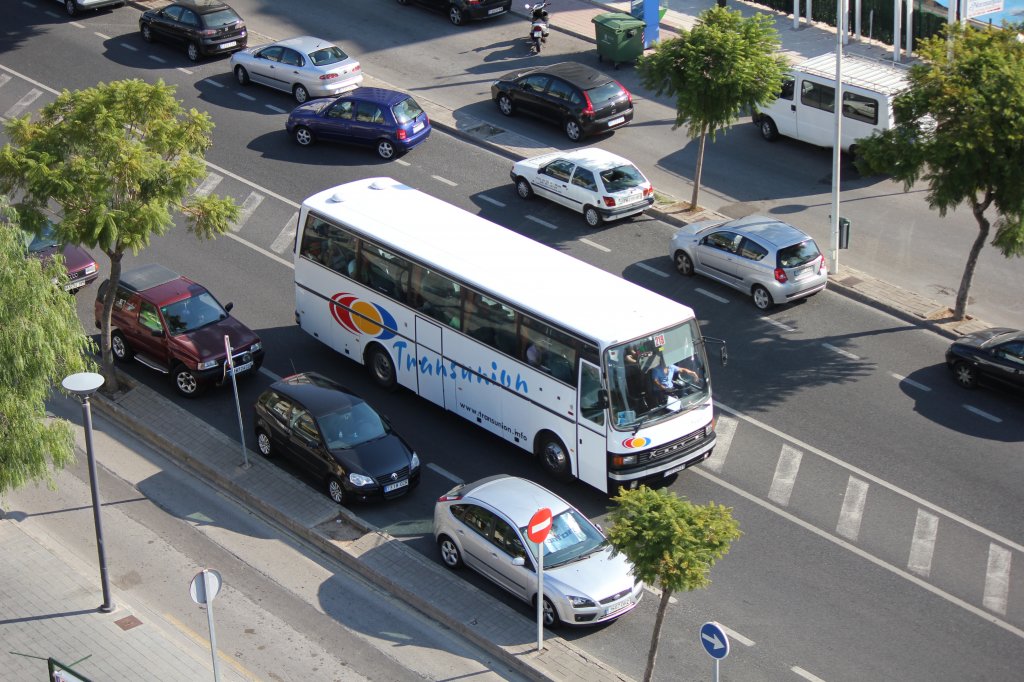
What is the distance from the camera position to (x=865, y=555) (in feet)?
65.9

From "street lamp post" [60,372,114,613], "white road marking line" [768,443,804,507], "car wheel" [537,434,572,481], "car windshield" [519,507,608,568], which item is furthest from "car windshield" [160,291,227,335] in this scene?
"white road marking line" [768,443,804,507]

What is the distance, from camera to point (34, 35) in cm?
4094

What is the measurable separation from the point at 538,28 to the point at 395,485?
71.8 ft

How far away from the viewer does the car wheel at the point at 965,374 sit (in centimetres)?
2408

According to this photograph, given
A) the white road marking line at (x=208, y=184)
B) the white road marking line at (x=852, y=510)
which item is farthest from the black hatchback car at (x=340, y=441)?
the white road marking line at (x=208, y=184)

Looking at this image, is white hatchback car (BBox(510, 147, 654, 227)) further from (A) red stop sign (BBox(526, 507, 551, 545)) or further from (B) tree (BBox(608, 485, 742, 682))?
(B) tree (BBox(608, 485, 742, 682))

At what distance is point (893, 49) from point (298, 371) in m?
22.4

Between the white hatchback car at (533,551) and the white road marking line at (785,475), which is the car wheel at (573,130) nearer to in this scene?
the white road marking line at (785,475)

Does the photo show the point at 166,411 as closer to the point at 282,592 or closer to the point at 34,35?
the point at 282,592

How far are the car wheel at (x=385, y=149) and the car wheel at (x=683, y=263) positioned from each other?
873 centimetres

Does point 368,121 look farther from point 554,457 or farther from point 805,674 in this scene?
point 805,674

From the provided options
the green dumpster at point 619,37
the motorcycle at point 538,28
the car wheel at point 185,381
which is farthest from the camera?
the motorcycle at point 538,28

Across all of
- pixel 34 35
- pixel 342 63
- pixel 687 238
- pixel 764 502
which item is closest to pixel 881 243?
pixel 687 238

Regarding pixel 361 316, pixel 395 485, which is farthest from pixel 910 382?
pixel 361 316
